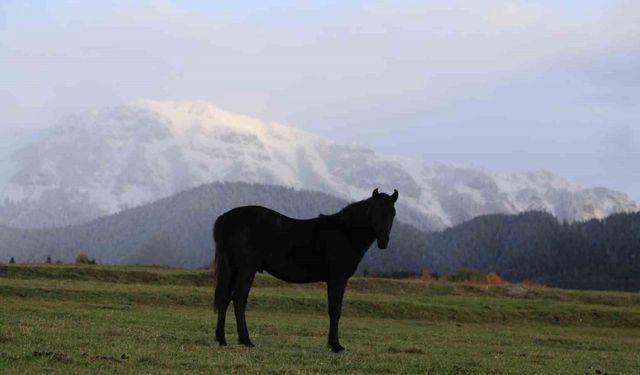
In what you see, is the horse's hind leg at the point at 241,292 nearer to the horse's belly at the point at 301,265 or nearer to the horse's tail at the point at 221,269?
the horse's tail at the point at 221,269

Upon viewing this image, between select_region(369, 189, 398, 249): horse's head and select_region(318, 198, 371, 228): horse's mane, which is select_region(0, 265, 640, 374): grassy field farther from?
select_region(318, 198, 371, 228): horse's mane

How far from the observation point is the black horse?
21.4 meters

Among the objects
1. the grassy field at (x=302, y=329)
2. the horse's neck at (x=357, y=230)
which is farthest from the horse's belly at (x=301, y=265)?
the grassy field at (x=302, y=329)

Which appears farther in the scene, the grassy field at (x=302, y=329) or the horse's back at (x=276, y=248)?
the horse's back at (x=276, y=248)

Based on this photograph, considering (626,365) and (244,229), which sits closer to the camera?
(244,229)

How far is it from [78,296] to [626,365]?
116ft

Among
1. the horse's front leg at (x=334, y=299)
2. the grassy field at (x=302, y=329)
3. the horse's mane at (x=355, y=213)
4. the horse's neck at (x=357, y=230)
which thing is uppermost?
the horse's mane at (x=355, y=213)

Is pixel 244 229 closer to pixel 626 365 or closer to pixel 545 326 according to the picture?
pixel 626 365

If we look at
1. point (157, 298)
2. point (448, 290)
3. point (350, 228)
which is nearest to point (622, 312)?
point (448, 290)

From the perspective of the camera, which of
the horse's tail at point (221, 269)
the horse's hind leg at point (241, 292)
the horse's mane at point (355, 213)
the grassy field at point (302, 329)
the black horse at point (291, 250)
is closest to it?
the grassy field at point (302, 329)

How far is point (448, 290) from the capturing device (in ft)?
256

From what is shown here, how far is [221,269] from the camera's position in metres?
21.8

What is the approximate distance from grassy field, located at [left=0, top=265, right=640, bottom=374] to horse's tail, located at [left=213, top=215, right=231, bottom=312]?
1487 mm

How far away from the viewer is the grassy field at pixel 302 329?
18406 millimetres
